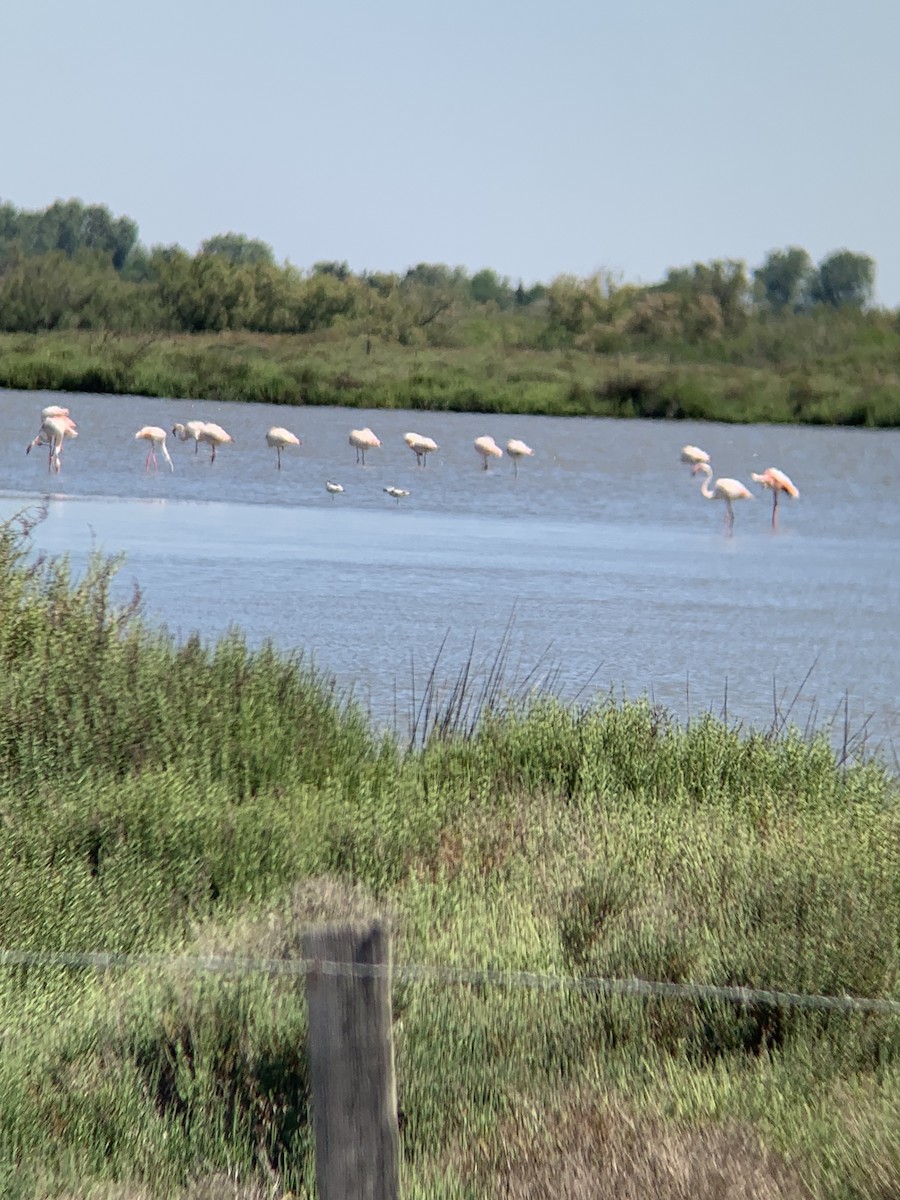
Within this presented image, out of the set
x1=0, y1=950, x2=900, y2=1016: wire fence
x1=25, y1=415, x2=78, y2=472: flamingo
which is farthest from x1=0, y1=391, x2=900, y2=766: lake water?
x1=0, y1=950, x2=900, y2=1016: wire fence

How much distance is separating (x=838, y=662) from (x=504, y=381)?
42.6 metres

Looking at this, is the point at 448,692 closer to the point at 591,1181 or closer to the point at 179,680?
the point at 179,680

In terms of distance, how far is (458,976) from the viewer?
3.70 meters

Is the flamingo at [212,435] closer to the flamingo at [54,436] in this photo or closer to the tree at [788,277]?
the flamingo at [54,436]

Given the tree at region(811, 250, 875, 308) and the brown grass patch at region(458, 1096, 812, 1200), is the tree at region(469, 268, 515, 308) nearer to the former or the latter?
the tree at region(811, 250, 875, 308)

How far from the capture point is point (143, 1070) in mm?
4418

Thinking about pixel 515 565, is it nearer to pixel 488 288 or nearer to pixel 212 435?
pixel 212 435

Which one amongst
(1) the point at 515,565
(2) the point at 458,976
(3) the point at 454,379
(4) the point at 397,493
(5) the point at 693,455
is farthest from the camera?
(3) the point at 454,379

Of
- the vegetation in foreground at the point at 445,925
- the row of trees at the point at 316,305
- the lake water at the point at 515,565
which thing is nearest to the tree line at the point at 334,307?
the row of trees at the point at 316,305

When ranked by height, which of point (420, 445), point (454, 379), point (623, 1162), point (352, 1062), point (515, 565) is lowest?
point (515, 565)

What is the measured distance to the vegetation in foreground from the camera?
159 inches

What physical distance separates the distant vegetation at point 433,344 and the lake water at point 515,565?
14.6m

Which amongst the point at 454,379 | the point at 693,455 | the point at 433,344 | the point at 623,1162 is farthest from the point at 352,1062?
the point at 433,344

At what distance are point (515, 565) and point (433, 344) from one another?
54.9 m
